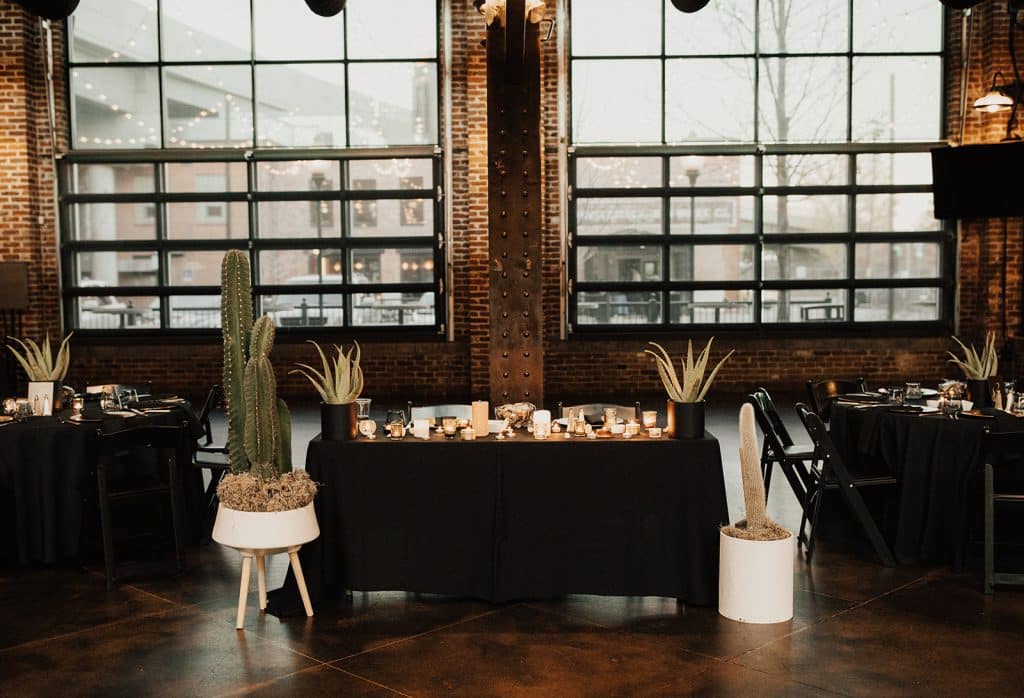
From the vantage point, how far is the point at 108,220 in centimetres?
1300

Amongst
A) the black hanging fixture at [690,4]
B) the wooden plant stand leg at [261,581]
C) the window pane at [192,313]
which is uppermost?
the black hanging fixture at [690,4]

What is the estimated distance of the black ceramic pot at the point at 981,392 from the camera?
6242 mm

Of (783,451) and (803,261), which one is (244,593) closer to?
(783,451)

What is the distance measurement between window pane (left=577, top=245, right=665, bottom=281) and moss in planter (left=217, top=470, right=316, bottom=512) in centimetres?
871

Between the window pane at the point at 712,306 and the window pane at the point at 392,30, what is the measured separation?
424cm

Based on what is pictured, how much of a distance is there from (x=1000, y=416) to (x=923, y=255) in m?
7.75

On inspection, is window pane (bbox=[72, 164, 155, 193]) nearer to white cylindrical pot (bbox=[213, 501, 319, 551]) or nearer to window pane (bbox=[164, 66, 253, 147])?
window pane (bbox=[164, 66, 253, 147])

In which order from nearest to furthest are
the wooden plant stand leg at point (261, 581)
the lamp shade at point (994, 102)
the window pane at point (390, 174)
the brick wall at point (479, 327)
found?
the wooden plant stand leg at point (261, 581) → the lamp shade at point (994, 102) → the brick wall at point (479, 327) → the window pane at point (390, 174)

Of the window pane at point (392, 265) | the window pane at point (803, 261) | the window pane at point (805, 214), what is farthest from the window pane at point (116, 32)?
the window pane at point (803, 261)

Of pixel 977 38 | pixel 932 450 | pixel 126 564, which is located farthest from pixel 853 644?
pixel 977 38

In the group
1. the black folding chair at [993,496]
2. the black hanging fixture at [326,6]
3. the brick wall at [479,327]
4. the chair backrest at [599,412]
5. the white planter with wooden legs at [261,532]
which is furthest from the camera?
the brick wall at [479,327]

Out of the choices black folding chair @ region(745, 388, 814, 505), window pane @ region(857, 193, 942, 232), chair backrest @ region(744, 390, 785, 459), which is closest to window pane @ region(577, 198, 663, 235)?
window pane @ region(857, 193, 942, 232)

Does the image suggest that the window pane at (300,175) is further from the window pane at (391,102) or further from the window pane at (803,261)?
the window pane at (803,261)

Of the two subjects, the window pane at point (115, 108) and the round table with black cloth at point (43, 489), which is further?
the window pane at point (115, 108)
